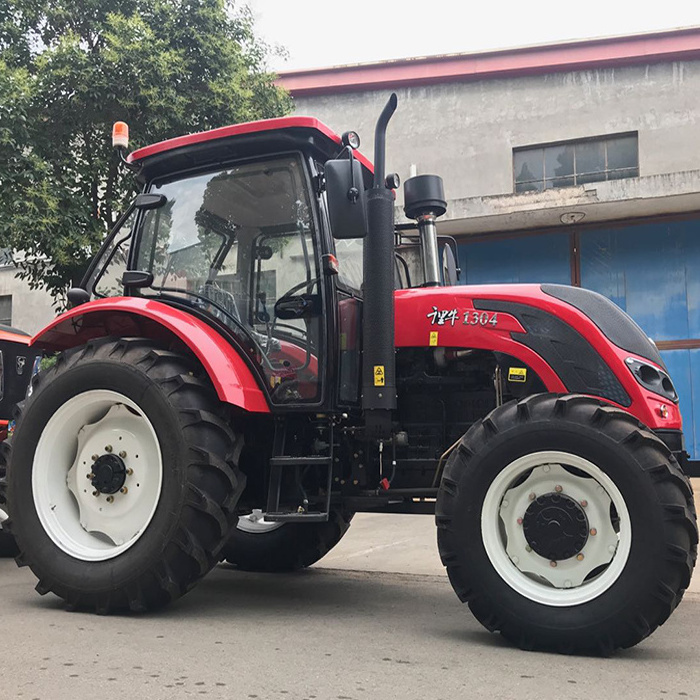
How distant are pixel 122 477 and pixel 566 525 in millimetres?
2330

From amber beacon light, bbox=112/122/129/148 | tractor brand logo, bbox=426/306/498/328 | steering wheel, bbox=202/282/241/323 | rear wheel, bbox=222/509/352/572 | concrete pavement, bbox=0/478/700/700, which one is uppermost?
amber beacon light, bbox=112/122/129/148

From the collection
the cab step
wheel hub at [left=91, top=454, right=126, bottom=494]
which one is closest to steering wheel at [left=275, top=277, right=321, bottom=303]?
the cab step

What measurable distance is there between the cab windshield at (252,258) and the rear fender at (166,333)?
5.9 inches

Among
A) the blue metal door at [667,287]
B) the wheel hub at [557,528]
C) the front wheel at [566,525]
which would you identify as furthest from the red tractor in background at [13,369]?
the blue metal door at [667,287]

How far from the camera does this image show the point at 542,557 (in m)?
3.58

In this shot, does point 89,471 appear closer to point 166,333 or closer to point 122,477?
point 122,477

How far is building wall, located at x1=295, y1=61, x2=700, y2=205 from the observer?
499 inches

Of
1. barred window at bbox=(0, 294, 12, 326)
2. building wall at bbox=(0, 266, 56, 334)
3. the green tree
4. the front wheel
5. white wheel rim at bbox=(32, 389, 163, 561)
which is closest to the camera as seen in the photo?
the front wheel

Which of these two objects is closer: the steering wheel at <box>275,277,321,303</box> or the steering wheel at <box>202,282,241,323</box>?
the steering wheel at <box>275,277,321,303</box>

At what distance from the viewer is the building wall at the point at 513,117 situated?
41.5ft

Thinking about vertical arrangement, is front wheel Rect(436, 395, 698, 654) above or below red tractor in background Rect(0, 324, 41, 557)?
below

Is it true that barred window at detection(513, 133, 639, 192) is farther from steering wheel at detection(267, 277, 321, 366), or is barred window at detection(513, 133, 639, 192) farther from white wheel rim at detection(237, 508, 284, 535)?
steering wheel at detection(267, 277, 321, 366)

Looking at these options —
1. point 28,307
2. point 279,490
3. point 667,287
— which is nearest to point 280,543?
point 279,490

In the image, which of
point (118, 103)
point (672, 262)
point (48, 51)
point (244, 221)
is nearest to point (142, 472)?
point (244, 221)
